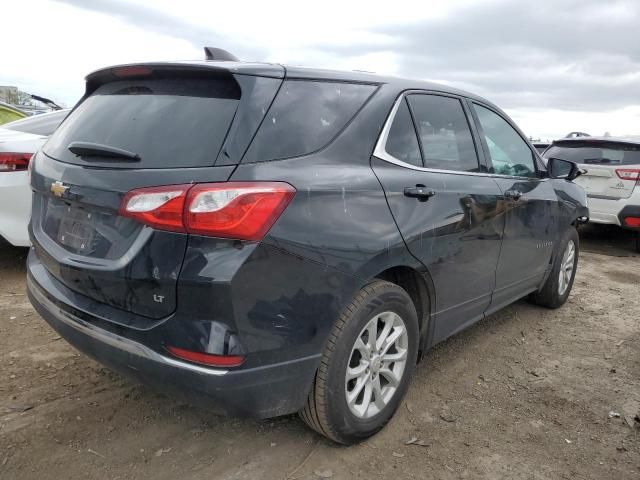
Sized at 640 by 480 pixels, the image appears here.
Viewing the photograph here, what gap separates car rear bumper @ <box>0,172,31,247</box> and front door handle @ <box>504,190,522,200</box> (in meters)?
3.70

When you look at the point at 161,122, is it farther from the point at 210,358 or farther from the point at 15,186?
the point at 15,186

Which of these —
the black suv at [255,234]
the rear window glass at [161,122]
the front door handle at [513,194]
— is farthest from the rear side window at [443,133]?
the rear window glass at [161,122]

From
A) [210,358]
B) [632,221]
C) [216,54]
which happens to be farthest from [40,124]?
[632,221]

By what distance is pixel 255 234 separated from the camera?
195 centimetres

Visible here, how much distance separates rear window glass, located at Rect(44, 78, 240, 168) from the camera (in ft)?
6.83

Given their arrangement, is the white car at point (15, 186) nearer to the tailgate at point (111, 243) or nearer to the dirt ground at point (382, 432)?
the dirt ground at point (382, 432)

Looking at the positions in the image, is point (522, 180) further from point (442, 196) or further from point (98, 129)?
point (98, 129)

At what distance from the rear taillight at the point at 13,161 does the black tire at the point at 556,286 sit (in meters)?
4.43

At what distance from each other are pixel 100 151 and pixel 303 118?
2.81 feet

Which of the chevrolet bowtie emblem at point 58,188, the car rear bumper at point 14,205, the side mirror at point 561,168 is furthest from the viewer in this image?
the car rear bumper at point 14,205

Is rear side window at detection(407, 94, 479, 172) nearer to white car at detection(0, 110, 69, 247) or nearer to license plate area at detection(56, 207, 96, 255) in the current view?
license plate area at detection(56, 207, 96, 255)

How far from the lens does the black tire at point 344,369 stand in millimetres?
2264

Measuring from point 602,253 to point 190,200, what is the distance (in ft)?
23.5

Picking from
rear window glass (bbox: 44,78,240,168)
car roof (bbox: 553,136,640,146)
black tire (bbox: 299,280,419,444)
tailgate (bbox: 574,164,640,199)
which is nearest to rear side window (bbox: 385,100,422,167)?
black tire (bbox: 299,280,419,444)
